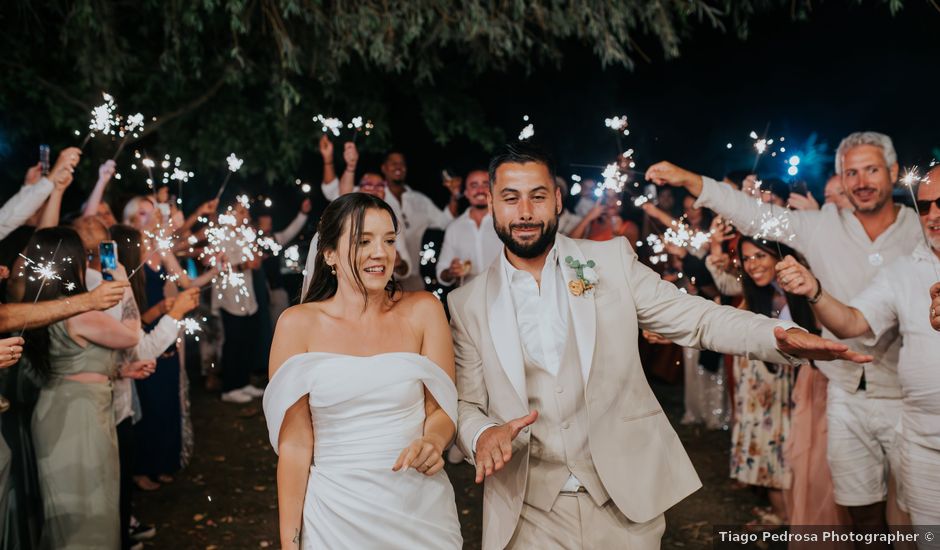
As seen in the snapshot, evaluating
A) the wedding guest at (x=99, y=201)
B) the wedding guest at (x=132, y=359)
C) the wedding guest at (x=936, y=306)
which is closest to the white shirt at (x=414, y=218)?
the wedding guest at (x=99, y=201)

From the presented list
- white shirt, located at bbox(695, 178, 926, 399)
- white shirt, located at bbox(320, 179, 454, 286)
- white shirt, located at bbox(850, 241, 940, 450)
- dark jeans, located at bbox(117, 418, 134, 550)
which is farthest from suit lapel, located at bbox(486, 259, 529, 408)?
white shirt, located at bbox(320, 179, 454, 286)

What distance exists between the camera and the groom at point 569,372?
9.86 feet

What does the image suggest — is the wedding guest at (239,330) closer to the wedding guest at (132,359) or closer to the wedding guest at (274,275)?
the wedding guest at (274,275)

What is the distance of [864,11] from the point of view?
10.3 metres

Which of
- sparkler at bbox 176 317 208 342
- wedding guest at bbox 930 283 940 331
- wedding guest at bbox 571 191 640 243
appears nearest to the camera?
wedding guest at bbox 930 283 940 331

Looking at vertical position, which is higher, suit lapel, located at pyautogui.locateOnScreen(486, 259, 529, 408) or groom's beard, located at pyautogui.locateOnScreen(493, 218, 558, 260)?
groom's beard, located at pyautogui.locateOnScreen(493, 218, 558, 260)

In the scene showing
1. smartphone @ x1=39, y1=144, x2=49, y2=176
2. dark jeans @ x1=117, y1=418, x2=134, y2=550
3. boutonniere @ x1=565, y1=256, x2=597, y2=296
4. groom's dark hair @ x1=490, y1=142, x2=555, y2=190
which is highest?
smartphone @ x1=39, y1=144, x2=49, y2=176

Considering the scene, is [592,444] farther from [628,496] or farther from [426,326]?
[426,326]

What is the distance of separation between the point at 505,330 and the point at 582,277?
385 mm

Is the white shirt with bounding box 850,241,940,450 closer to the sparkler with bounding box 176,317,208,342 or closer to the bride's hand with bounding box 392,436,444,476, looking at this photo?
the bride's hand with bounding box 392,436,444,476

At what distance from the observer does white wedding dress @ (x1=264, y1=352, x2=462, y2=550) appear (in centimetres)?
282

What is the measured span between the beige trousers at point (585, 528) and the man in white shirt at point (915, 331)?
132cm

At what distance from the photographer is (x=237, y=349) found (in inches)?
351

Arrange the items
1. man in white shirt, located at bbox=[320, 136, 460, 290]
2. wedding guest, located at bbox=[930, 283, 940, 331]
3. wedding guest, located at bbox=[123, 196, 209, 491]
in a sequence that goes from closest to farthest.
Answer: wedding guest, located at bbox=[930, 283, 940, 331], wedding guest, located at bbox=[123, 196, 209, 491], man in white shirt, located at bbox=[320, 136, 460, 290]
